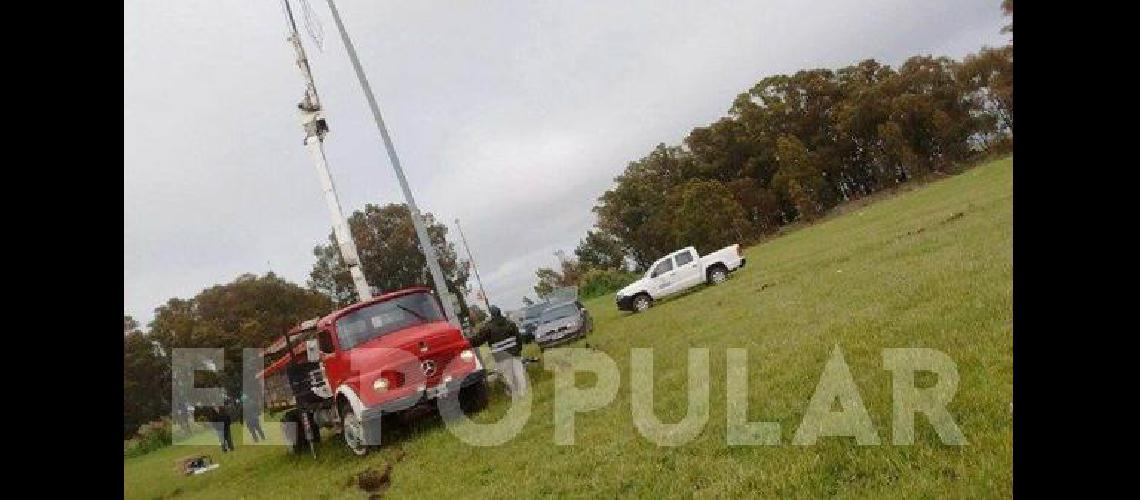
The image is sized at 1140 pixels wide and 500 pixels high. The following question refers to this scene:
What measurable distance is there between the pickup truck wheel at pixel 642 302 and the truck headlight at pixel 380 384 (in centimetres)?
1675

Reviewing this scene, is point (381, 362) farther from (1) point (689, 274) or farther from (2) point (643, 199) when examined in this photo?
(2) point (643, 199)

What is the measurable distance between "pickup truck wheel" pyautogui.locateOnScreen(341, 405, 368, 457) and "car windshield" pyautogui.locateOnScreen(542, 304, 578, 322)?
38.5ft

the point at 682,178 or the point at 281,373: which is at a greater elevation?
the point at 682,178

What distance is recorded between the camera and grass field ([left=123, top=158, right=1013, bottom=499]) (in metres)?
5.12

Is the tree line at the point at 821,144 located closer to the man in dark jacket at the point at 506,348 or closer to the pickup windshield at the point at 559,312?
the pickup windshield at the point at 559,312

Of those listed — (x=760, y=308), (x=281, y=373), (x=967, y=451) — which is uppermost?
(x=281, y=373)

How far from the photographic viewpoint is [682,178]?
72688 millimetres

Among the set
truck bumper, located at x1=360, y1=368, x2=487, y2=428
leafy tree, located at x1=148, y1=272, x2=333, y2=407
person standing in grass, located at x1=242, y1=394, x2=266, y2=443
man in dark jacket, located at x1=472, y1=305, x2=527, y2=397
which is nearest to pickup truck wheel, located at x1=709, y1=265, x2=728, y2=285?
man in dark jacket, located at x1=472, y1=305, x2=527, y2=397

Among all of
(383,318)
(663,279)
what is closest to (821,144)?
(663,279)

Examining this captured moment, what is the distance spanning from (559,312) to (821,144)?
162ft

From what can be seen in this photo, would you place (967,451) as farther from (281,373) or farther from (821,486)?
(281,373)
